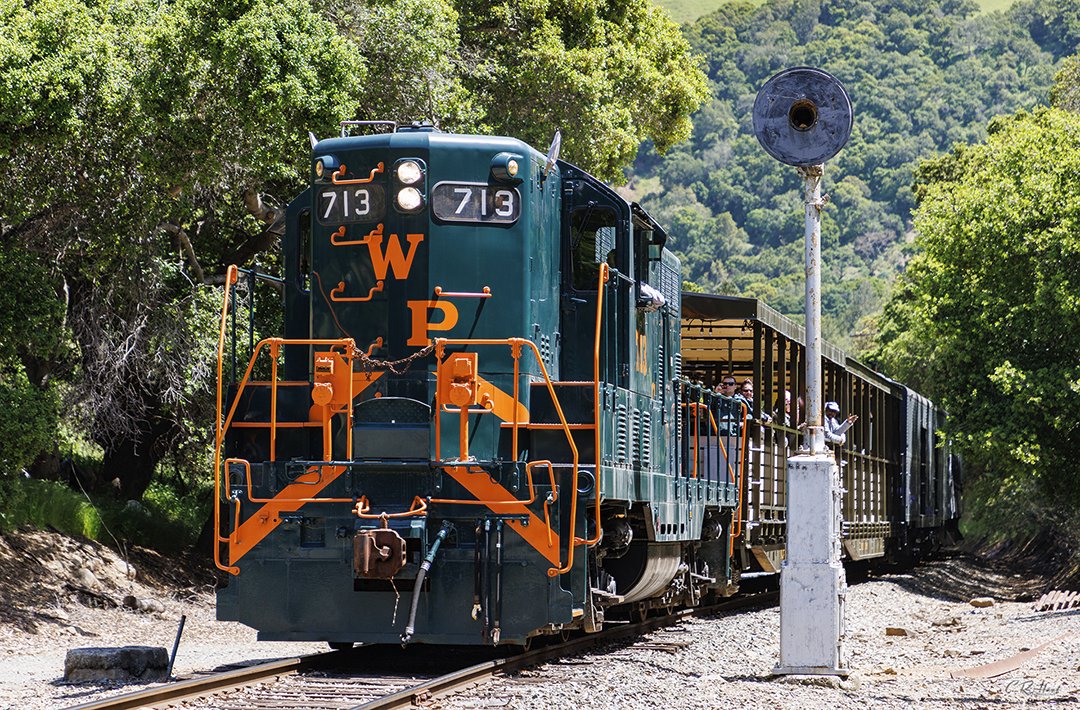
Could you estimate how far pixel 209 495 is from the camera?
76.1ft

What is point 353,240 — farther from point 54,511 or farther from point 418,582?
point 54,511

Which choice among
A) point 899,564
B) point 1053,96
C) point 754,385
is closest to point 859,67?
point 1053,96

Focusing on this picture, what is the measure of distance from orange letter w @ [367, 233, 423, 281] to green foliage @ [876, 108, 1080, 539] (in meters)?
14.9

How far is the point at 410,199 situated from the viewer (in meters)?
10.2

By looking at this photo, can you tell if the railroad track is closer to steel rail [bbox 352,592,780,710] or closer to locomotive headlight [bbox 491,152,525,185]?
steel rail [bbox 352,592,780,710]

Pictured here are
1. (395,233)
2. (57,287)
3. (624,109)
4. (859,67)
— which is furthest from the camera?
(859,67)

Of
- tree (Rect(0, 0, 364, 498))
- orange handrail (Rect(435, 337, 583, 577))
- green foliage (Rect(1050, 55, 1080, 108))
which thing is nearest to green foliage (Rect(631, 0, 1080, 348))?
green foliage (Rect(1050, 55, 1080, 108))

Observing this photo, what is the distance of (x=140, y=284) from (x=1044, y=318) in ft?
47.2

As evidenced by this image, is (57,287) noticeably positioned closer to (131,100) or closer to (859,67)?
(131,100)

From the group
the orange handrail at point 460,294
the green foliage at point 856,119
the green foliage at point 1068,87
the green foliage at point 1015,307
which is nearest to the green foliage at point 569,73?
the green foliage at point 1015,307

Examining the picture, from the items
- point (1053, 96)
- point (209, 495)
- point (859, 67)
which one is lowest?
point (209, 495)

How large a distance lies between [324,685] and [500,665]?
1376 mm

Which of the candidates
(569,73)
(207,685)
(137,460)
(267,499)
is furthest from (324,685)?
(569,73)

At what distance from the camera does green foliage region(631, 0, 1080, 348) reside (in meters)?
Result: 150
